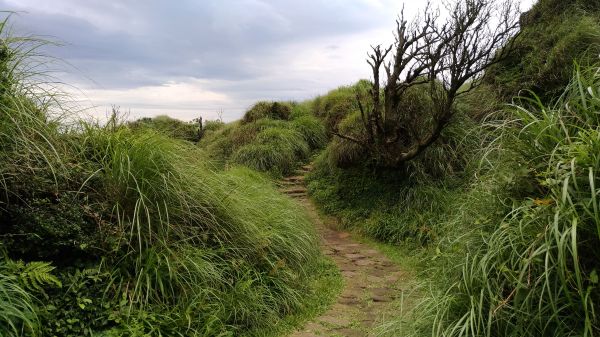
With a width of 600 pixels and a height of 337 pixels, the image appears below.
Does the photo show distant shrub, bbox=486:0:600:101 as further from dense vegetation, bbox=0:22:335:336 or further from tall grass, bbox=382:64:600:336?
dense vegetation, bbox=0:22:335:336

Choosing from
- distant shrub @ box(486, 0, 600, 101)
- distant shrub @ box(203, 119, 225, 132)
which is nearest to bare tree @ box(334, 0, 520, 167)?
distant shrub @ box(486, 0, 600, 101)

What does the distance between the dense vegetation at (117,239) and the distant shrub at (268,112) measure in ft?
28.0

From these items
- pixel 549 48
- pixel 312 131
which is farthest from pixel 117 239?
pixel 312 131

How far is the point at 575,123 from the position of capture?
2.69m

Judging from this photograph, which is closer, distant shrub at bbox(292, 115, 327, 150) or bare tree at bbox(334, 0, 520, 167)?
bare tree at bbox(334, 0, 520, 167)

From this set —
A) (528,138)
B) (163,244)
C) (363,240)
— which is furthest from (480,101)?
(163,244)

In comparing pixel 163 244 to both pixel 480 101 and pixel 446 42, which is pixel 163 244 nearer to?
pixel 446 42

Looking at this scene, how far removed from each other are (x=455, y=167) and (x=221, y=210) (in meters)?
4.23

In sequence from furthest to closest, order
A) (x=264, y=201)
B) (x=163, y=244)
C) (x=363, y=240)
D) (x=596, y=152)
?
(x=363, y=240) → (x=264, y=201) → (x=163, y=244) → (x=596, y=152)

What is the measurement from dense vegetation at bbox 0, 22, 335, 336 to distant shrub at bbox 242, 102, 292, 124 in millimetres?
8525

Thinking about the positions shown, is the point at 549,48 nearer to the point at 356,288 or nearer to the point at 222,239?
the point at 356,288

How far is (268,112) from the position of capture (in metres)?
12.8

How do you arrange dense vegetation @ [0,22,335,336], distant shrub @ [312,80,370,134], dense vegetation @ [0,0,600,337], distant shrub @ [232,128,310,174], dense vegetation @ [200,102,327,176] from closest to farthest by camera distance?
1. dense vegetation @ [0,0,600,337]
2. dense vegetation @ [0,22,335,336]
3. distant shrub @ [232,128,310,174]
4. dense vegetation @ [200,102,327,176]
5. distant shrub @ [312,80,370,134]

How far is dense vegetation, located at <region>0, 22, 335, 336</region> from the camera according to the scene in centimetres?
275
